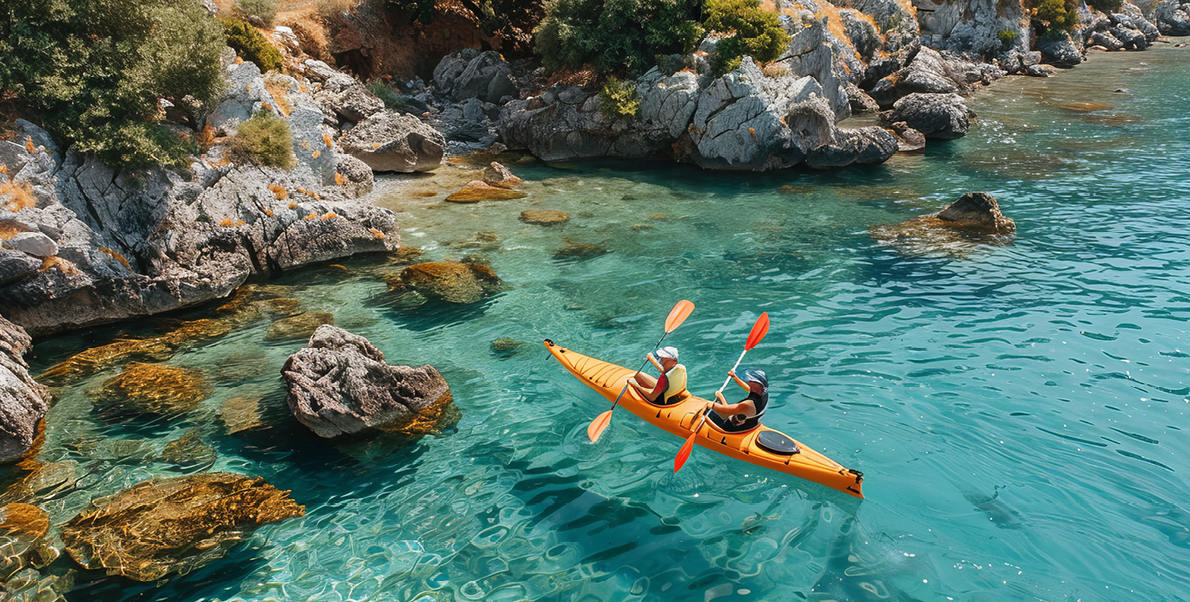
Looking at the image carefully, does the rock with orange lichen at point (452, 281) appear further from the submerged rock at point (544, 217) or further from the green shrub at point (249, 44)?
the green shrub at point (249, 44)

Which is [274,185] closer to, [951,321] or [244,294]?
[244,294]

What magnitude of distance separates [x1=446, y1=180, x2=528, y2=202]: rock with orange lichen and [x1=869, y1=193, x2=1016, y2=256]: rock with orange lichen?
11.3m

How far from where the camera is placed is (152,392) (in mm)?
11055

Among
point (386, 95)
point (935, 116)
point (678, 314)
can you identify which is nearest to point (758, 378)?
point (678, 314)

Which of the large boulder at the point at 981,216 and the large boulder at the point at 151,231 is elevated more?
the large boulder at the point at 151,231

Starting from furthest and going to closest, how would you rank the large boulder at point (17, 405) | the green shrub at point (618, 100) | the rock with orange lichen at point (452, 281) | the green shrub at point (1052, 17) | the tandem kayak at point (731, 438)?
the green shrub at point (1052, 17)
the green shrub at point (618, 100)
the rock with orange lichen at point (452, 281)
the large boulder at point (17, 405)
the tandem kayak at point (731, 438)

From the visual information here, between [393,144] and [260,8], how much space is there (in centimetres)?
942

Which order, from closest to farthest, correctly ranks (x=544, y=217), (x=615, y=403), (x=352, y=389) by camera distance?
(x=352, y=389) < (x=615, y=403) < (x=544, y=217)

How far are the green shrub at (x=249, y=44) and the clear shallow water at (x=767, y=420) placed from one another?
9667mm

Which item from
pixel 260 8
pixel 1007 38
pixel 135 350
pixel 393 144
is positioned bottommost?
pixel 135 350

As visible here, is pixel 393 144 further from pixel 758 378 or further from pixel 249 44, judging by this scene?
pixel 758 378

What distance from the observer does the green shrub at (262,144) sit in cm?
1638

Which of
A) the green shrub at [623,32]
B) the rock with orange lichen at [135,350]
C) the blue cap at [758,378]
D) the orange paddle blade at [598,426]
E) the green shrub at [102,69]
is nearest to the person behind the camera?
the blue cap at [758,378]

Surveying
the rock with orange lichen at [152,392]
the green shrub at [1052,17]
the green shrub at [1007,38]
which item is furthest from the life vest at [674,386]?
the green shrub at [1052,17]
